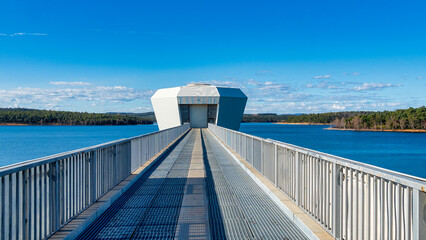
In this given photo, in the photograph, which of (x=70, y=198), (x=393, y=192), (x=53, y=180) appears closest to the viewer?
(x=393, y=192)

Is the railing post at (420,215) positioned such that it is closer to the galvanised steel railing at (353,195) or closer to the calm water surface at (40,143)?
the galvanised steel railing at (353,195)

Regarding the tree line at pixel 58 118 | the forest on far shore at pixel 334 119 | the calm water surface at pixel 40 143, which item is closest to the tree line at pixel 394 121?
the forest on far shore at pixel 334 119

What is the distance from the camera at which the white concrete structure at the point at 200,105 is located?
5244 cm

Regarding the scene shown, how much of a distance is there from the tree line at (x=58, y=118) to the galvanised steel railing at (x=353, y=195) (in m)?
177

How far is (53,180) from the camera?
392 cm

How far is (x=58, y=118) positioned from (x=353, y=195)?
7395 inches

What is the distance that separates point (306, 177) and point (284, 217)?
2.26 ft

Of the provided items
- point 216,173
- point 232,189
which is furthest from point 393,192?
point 216,173

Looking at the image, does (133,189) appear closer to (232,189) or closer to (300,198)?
(232,189)

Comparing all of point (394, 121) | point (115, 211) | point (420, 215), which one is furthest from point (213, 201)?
point (394, 121)

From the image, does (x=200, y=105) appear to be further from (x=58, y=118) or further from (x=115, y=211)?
(x=58, y=118)

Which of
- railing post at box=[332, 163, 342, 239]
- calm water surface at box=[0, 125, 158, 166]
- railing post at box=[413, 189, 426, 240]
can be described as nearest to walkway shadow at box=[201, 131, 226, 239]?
railing post at box=[332, 163, 342, 239]

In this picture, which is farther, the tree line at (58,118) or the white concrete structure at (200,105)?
the tree line at (58,118)

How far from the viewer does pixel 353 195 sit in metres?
3.46
